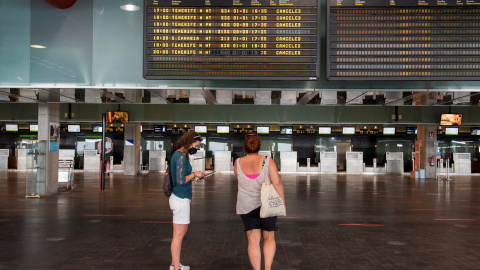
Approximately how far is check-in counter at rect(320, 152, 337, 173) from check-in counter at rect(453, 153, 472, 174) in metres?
7.75

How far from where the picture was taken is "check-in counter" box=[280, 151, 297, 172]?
26.8m

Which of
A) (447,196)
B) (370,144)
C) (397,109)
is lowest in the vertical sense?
(447,196)

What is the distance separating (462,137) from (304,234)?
2430cm

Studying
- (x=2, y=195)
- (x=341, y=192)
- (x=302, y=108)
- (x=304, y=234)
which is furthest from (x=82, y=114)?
(x=304, y=234)

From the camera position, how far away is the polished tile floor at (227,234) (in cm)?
566

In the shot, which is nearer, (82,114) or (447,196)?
(447,196)

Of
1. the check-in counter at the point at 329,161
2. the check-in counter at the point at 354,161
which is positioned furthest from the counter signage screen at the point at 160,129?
the check-in counter at the point at 354,161

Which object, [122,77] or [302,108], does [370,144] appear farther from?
[122,77]

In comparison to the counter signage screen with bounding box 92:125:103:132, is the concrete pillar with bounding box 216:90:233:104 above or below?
above

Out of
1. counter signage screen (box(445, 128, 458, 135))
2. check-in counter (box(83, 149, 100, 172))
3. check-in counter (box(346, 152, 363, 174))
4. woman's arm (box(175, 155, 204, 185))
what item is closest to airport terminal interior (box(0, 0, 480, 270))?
woman's arm (box(175, 155, 204, 185))

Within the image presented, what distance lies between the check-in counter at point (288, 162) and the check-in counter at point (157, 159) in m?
7.89

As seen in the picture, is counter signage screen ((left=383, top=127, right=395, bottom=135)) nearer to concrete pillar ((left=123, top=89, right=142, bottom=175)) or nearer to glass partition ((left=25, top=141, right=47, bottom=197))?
concrete pillar ((left=123, top=89, right=142, bottom=175))

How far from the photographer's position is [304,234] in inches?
297

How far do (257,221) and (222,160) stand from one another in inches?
877
